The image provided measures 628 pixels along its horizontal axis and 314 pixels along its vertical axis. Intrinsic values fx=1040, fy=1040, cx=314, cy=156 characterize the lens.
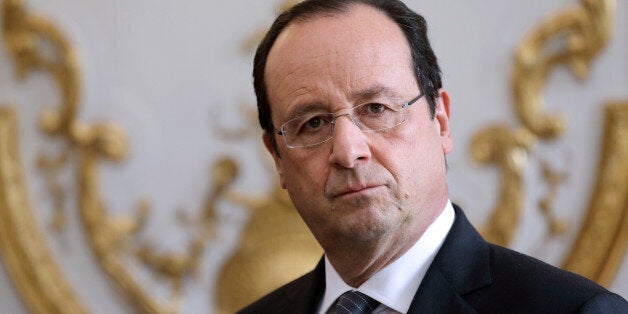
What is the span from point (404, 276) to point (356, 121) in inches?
7.1

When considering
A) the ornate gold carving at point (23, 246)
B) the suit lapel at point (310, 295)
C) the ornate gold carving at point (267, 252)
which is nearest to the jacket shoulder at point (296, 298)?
the suit lapel at point (310, 295)

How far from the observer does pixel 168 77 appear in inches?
88.6

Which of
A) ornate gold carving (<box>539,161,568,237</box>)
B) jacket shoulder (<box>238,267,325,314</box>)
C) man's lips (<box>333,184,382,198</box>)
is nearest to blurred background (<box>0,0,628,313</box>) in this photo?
ornate gold carving (<box>539,161,568,237</box>)

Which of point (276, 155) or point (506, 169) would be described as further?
point (506, 169)

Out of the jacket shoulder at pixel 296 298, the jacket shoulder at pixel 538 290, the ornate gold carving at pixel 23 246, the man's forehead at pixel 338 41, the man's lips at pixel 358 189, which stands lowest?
the ornate gold carving at pixel 23 246

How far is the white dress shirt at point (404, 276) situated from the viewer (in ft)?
3.76

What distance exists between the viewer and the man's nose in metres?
1.11

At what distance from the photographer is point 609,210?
192 cm

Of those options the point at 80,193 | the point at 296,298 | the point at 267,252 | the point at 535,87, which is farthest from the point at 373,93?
the point at 80,193

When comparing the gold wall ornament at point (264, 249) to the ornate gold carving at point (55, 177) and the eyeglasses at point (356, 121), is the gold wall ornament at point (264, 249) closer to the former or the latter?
the ornate gold carving at point (55, 177)

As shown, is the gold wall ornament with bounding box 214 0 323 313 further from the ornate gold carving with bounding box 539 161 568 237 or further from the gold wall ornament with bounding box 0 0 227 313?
the ornate gold carving with bounding box 539 161 568 237

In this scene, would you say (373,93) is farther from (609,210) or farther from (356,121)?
(609,210)

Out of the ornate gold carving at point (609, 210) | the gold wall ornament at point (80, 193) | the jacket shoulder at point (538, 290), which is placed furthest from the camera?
the gold wall ornament at point (80, 193)

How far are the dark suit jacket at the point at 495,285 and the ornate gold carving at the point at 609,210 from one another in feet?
2.59
